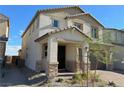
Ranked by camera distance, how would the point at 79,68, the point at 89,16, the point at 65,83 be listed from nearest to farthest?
the point at 65,83, the point at 79,68, the point at 89,16

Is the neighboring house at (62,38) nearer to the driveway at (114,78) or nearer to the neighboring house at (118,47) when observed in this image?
the driveway at (114,78)

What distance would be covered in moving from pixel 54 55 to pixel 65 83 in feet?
8.40

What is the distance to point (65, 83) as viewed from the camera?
13258 millimetres

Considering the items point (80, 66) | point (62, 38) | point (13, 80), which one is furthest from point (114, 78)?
point (13, 80)

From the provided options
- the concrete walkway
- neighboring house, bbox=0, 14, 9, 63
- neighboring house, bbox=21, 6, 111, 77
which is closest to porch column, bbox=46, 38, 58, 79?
neighboring house, bbox=21, 6, 111, 77

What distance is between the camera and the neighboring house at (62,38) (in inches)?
582

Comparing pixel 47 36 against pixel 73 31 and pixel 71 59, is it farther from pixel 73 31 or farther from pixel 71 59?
pixel 71 59

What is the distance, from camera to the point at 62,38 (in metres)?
15.4

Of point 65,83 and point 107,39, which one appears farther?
point 107,39

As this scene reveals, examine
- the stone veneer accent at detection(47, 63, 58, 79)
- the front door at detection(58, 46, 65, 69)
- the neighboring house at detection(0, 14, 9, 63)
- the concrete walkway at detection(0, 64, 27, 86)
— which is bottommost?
the concrete walkway at detection(0, 64, 27, 86)

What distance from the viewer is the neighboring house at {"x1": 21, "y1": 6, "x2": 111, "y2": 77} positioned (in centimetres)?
1477

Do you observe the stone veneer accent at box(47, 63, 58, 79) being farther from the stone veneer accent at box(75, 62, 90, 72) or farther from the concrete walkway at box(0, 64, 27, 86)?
the stone veneer accent at box(75, 62, 90, 72)

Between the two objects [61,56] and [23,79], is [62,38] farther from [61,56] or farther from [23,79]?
[23,79]
